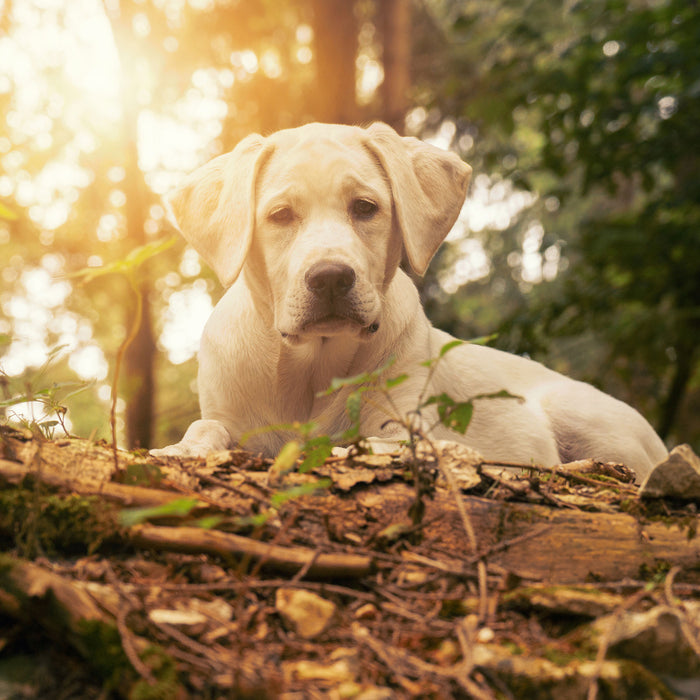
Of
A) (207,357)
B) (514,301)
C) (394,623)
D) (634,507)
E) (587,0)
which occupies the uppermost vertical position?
(587,0)

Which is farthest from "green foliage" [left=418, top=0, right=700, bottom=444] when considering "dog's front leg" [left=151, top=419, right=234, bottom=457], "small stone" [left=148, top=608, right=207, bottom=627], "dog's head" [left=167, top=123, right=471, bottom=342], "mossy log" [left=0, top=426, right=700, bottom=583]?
"small stone" [left=148, top=608, right=207, bottom=627]

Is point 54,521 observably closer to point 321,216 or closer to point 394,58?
point 321,216

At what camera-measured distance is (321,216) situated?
3459mm

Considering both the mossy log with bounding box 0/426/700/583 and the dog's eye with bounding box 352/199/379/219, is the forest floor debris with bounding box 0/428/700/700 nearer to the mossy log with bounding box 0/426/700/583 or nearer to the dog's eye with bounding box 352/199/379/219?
the mossy log with bounding box 0/426/700/583

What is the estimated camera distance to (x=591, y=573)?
6.89 feet

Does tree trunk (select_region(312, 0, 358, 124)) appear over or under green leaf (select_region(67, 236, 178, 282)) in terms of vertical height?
over

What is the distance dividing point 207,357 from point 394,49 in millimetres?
6600

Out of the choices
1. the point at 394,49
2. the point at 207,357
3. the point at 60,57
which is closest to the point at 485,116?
the point at 394,49

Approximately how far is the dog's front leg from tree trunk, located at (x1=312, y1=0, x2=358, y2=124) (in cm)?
549

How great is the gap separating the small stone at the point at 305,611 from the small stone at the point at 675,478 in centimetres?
137

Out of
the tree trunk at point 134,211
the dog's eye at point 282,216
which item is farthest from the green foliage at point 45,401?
the tree trunk at point 134,211

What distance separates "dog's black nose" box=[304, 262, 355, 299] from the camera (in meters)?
3.13

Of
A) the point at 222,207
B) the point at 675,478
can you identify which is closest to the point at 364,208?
the point at 222,207

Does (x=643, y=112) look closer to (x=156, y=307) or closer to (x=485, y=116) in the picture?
(x=485, y=116)
